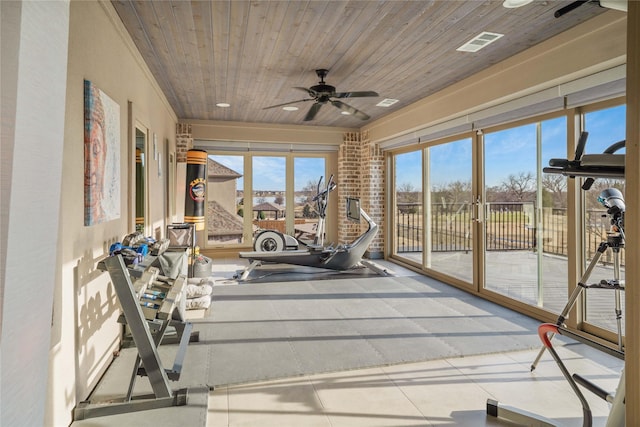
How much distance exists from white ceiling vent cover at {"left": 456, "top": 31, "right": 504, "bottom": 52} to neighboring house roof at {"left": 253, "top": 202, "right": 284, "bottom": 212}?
528 centimetres

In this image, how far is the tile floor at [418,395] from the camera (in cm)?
225

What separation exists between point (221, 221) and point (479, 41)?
236 inches

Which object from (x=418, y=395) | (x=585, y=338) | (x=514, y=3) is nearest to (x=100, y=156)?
(x=418, y=395)

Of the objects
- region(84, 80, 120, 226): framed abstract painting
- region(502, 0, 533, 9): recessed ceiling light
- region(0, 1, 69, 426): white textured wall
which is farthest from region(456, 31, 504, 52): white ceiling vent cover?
region(0, 1, 69, 426): white textured wall

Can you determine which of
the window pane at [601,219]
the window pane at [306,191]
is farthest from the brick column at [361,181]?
the window pane at [601,219]

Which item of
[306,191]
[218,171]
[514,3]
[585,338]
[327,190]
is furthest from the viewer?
[306,191]

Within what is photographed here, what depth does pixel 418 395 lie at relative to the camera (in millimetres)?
2520

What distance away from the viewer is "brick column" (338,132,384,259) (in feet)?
26.0

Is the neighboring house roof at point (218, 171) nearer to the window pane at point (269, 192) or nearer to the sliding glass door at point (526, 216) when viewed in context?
the window pane at point (269, 192)

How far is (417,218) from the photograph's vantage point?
6.88 metres

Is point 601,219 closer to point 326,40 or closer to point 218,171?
point 326,40

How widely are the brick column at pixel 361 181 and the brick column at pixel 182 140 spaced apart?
3.12 m

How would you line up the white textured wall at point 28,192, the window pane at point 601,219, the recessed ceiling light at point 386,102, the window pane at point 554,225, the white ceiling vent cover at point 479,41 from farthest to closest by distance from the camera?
1. the recessed ceiling light at point 386,102
2. the window pane at point 554,225
3. the white ceiling vent cover at point 479,41
4. the window pane at point 601,219
5. the white textured wall at point 28,192

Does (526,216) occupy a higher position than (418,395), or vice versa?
(526,216)
